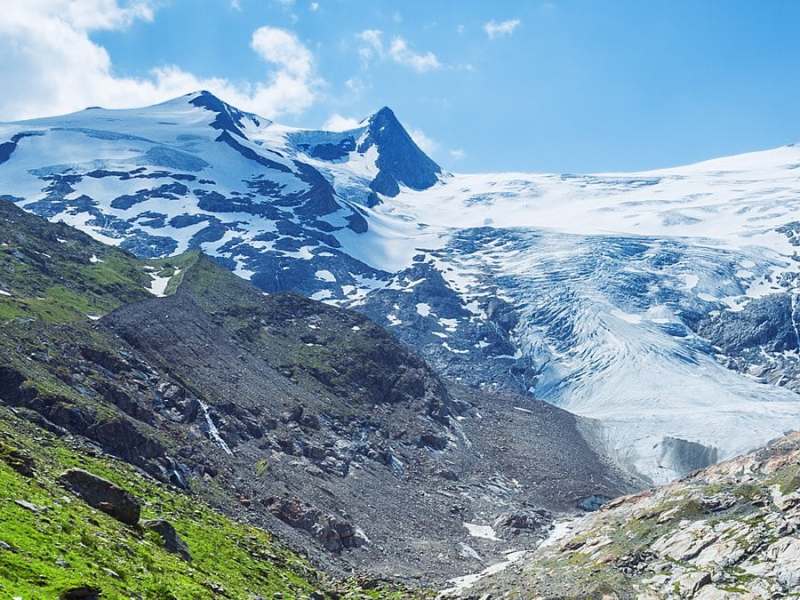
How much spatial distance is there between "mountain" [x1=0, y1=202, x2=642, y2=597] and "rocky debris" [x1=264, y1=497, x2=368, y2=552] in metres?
0.21

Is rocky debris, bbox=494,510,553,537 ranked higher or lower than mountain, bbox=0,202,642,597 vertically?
lower

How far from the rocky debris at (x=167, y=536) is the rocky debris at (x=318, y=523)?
4882cm

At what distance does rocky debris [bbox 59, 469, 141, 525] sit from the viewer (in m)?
40.5

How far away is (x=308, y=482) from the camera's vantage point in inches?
4247

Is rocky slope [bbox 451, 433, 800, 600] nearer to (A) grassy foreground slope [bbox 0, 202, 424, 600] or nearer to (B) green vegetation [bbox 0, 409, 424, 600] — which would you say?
(A) grassy foreground slope [bbox 0, 202, 424, 600]

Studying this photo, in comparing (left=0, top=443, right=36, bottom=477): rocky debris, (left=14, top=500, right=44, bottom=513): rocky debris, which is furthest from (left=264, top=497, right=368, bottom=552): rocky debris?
(left=14, top=500, right=44, bottom=513): rocky debris

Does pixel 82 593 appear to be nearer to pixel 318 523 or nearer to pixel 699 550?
pixel 699 550

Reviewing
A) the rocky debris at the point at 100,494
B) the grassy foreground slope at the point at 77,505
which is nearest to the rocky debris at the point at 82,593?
the grassy foreground slope at the point at 77,505

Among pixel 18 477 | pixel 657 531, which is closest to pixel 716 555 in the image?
pixel 657 531

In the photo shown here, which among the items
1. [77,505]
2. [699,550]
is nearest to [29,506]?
[77,505]

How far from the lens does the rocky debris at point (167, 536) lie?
138 feet

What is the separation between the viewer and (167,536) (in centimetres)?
4309

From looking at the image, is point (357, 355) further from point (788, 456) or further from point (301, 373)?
point (788, 456)

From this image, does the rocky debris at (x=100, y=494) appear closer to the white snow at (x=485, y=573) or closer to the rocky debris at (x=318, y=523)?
the white snow at (x=485, y=573)
